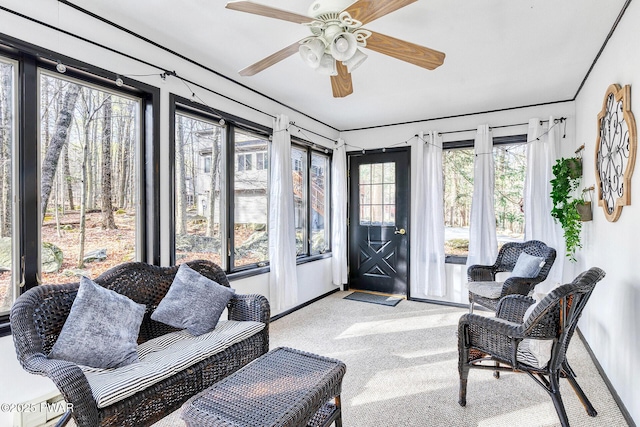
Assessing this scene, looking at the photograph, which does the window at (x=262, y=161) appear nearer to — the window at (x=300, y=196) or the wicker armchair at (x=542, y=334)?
the window at (x=300, y=196)

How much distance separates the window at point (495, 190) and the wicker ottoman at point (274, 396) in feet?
11.0

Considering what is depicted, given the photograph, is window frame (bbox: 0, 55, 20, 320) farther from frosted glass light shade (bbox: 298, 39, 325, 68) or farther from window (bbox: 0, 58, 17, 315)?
frosted glass light shade (bbox: 298, 39, 325, 68)

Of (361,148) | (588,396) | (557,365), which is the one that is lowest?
(588,396)

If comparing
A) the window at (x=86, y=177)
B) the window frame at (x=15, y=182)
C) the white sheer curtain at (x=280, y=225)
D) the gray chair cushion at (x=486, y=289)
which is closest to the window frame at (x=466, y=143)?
the gray chair cushion at (x=486, y=289)

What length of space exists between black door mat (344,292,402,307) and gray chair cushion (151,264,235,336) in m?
2.68

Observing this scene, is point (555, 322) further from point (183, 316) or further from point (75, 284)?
point (75, 284)

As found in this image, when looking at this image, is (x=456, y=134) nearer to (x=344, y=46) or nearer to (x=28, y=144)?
(x=344, y=46)

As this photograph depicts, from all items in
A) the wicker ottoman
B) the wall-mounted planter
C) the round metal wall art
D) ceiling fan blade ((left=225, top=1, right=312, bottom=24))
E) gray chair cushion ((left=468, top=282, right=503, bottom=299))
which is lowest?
the wicker ottoman

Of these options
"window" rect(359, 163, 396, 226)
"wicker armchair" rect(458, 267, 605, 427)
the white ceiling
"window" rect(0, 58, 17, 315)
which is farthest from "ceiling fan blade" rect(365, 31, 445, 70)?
"window" rect(359, 163, 396, 226)

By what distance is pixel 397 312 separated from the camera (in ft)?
14.0

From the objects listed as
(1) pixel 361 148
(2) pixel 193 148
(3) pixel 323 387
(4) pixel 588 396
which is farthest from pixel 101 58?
(4) pixel 588 396

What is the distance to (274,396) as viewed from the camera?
155 cm

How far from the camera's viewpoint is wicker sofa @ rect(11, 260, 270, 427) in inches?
58.9

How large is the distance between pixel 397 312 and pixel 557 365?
7.71 feet
